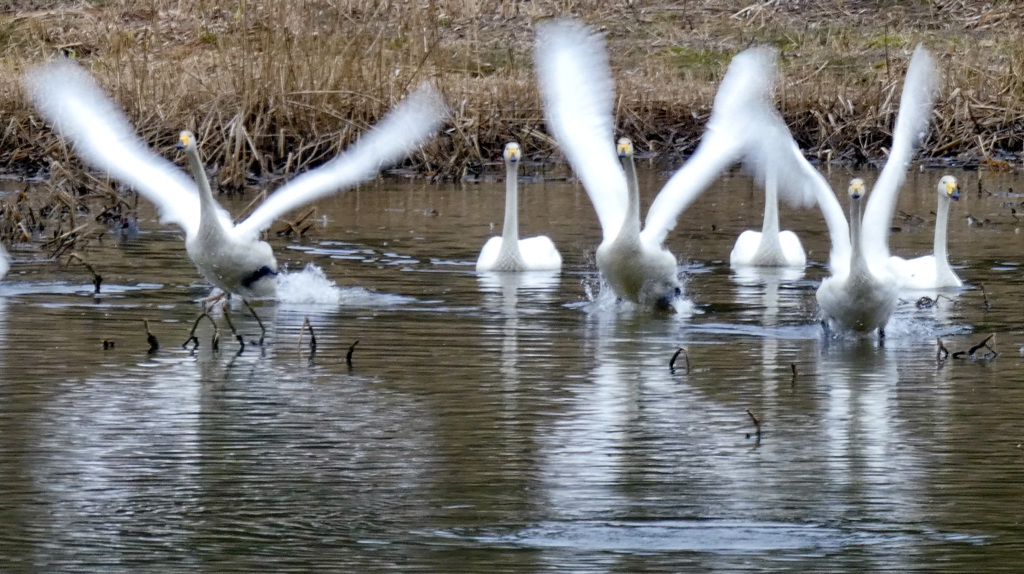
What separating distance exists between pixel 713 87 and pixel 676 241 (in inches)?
355

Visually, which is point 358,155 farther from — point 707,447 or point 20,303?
point 707,447

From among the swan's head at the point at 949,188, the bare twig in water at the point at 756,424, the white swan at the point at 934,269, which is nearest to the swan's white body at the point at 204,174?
the white swan at the point at 934,269

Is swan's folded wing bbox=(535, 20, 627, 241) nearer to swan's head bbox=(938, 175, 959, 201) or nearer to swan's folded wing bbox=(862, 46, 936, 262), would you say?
swan's folded wing bbox=(862, 46, 936, 262)

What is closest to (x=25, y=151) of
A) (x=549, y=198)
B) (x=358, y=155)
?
(x=549, y=198)

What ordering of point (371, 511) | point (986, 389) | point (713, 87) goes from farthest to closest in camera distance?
1. point (713, 87)
2. point (986, 389)
3. point (371, 511)

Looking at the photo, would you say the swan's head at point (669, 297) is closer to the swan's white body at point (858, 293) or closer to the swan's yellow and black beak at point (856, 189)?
the swan's white body at point (858, 293)

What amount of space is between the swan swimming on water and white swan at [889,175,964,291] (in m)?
3.34

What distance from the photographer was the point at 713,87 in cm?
2381

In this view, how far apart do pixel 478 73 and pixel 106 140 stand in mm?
11348

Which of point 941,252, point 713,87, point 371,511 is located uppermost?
point 713,87

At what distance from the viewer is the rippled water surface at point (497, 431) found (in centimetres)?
545

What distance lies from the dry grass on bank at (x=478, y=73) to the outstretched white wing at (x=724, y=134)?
248 inches

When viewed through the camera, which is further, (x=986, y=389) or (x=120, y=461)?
(x=986, y=389)

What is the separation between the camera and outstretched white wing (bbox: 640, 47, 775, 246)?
1075 centimetres
